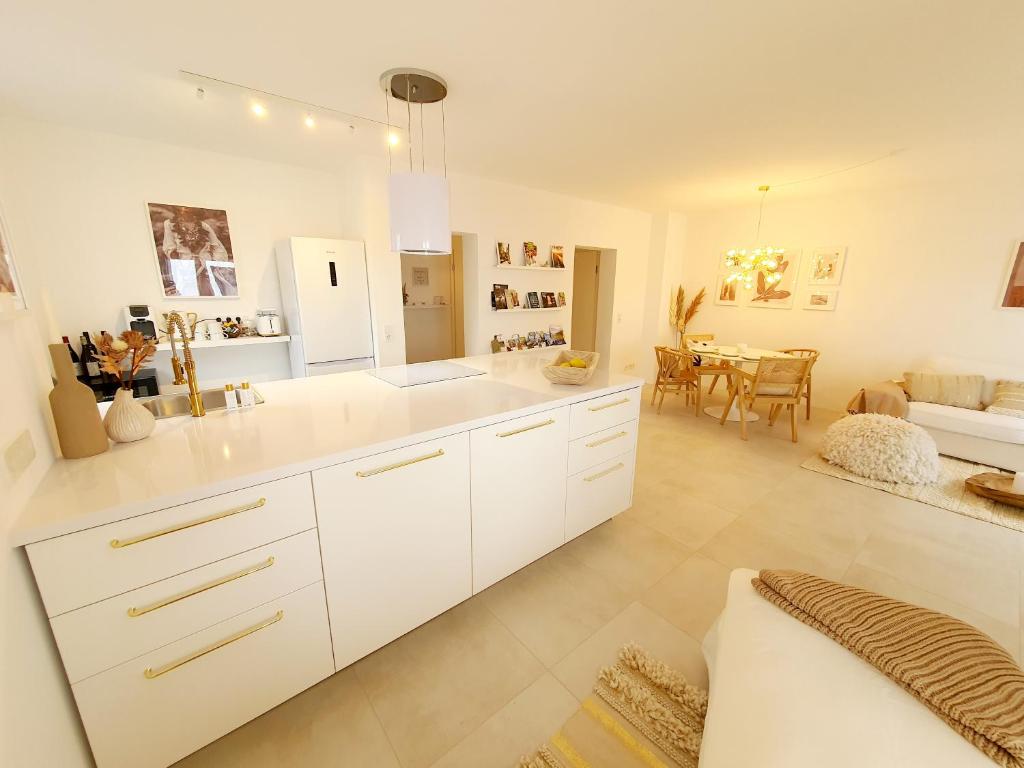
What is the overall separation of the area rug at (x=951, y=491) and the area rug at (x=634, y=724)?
2572 millimetres

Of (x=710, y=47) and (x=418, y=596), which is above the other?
(x=710, y=47)

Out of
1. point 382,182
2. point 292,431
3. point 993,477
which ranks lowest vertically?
point 993,477

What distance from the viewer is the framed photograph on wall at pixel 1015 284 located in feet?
11.7

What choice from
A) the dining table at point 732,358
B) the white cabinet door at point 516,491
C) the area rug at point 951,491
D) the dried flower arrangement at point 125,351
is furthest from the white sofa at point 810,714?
the dining table at point 732,358

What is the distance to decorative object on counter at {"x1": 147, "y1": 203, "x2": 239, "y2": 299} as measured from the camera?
310 cm

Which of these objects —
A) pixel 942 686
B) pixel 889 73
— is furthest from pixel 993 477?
pixel 942 686

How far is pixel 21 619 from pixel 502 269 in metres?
3.92

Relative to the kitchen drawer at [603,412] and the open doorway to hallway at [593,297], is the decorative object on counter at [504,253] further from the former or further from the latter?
the kitchen drawer at [603,412]

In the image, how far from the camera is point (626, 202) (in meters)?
4.89

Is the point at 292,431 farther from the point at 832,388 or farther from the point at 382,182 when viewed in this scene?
the point at 832,388

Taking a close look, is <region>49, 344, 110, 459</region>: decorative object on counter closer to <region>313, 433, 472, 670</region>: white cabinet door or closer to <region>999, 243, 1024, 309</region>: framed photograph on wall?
<region>313, 433, 472, 670</region>: white cabinet door

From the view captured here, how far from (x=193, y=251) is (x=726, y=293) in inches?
243

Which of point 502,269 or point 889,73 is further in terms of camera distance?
point 502,269

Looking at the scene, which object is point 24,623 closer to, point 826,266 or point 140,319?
point 140,319
